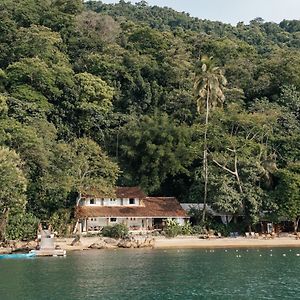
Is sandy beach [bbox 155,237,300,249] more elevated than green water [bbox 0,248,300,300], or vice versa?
sandy beach [bbox 155,237,300,249]

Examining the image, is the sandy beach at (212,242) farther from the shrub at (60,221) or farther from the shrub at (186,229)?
the shrub at (60,221)

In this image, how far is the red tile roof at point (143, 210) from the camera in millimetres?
59000

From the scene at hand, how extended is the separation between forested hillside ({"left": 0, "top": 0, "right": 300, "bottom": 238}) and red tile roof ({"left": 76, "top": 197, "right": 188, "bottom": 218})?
5.93 feet

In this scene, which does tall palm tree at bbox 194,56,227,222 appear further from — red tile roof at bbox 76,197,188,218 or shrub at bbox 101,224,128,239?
shrub at bbox 101,224,128,239

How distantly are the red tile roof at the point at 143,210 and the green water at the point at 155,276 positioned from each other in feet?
34.2

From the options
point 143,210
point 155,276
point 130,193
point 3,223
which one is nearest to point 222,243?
point 143,210

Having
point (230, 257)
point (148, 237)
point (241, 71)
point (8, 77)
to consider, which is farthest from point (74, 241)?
point (241, 71)

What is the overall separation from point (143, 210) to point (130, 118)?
1436cm

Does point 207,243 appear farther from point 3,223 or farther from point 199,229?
point 3,223

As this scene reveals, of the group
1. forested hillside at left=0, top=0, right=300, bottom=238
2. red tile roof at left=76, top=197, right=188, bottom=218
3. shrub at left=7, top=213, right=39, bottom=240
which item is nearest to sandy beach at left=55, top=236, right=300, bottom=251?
shrub at left=7, top=213, right=39, bottom=240

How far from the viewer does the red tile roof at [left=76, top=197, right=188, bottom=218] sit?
2323 inches

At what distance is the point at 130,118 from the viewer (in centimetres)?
7012

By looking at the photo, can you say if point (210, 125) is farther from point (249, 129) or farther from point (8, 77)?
point (8, 77)

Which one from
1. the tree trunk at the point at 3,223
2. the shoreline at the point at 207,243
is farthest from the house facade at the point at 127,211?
the tree trunk at the point at 3,223
